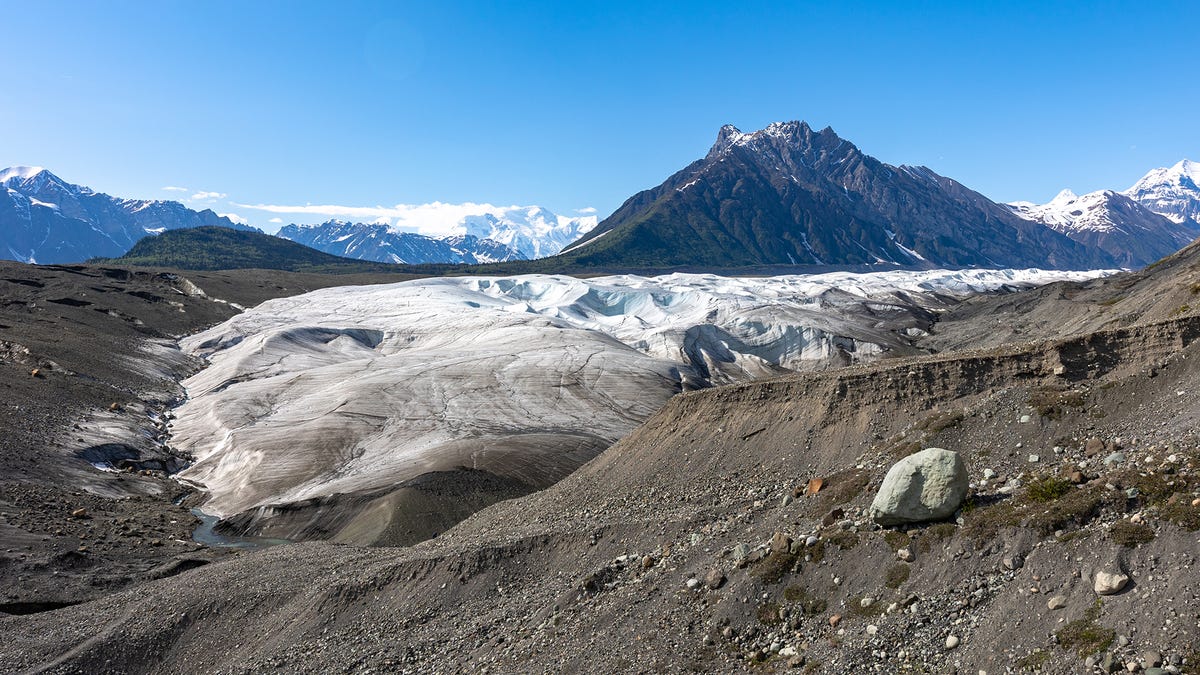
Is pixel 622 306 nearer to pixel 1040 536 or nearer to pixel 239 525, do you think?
pixel 239 525

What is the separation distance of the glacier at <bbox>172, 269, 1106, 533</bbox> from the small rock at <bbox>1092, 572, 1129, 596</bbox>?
40.4 m

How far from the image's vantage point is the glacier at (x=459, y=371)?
2168 inches

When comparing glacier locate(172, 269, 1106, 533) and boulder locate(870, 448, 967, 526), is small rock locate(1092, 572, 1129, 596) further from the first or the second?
glacier locate(172, 269, 1106, 533)

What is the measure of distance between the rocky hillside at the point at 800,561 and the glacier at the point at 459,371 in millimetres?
20647

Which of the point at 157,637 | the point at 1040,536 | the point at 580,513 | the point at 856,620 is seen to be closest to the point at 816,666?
the point at 856,620

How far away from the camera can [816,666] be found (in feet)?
45.6

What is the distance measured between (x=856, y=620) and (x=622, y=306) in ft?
409

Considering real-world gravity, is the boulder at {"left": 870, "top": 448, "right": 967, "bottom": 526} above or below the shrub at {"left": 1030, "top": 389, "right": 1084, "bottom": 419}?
below

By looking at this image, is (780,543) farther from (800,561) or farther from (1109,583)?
(1109,583)

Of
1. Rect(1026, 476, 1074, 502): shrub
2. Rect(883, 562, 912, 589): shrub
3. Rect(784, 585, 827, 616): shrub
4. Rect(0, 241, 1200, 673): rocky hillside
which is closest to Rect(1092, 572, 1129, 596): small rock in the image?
Rect(0, 241, 1200, 673): rocky hillside

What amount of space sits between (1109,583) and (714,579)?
8193 mm

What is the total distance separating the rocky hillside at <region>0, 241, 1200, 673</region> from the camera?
12.7 metres

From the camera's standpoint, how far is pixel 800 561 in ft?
55.5

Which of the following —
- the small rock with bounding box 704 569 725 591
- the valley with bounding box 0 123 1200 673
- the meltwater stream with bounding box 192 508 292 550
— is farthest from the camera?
the meltwater stream with bounding box 192 508 292 550
